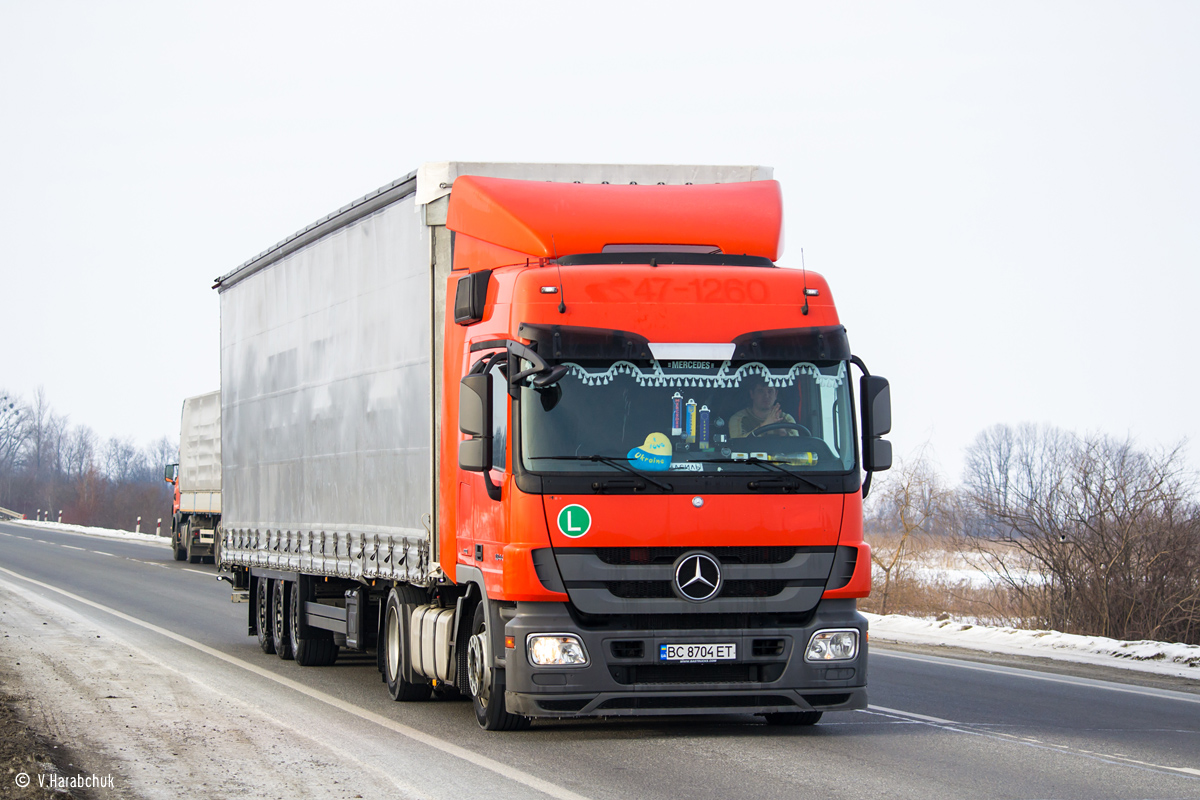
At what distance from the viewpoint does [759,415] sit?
29.2ft

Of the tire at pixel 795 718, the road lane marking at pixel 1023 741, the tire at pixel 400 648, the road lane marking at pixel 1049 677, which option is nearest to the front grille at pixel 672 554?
the tire at pixel 795 718

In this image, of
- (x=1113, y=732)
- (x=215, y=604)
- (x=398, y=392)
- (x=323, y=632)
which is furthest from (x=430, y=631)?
(x=215, y=604)

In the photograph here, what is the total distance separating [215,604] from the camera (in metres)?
24.0

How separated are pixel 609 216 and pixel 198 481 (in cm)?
3096

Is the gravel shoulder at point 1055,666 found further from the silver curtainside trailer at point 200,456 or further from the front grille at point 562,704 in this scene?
the silver curtainside trailer at point 200,456

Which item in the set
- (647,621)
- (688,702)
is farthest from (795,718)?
(647,621)

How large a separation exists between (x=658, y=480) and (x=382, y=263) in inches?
165

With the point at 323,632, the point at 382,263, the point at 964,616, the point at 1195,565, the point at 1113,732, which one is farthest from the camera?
the point at 964,616

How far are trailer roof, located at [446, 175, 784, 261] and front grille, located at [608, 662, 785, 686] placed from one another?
2937 mm

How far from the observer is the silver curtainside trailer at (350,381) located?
10.8 meters

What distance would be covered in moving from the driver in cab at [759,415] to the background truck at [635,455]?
1cm

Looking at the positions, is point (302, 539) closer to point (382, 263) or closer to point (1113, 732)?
point (382, 263)

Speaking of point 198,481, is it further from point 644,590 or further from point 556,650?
point 644,590

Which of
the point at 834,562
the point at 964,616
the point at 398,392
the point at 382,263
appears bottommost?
the point at 964,616
